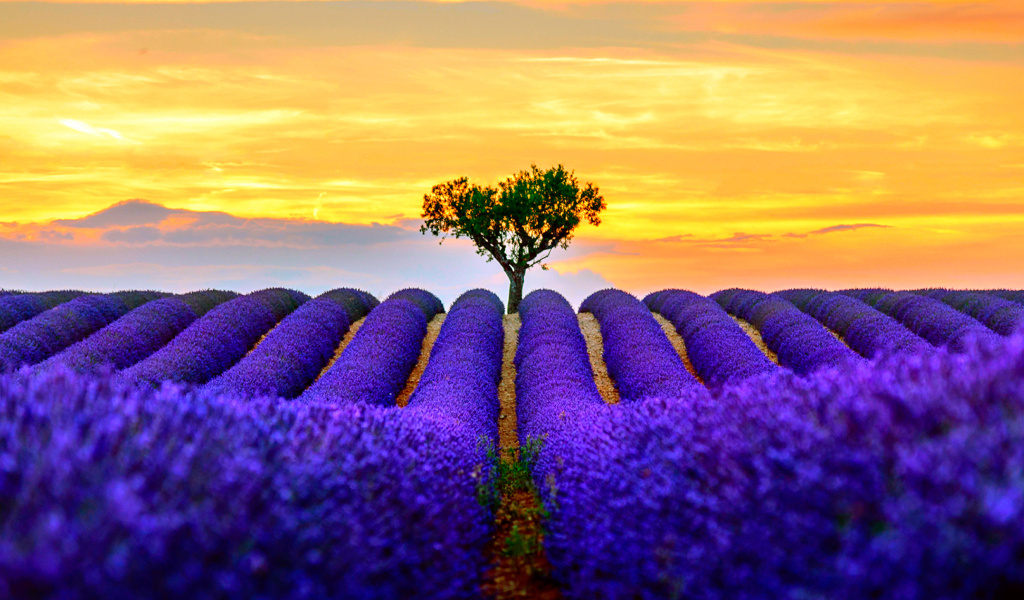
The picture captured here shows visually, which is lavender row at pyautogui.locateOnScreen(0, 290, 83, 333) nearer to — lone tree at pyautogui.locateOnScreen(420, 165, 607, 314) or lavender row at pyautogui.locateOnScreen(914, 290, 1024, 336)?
lone tree at pyautogui.locateOnScreen(420, 165, 607, 314)

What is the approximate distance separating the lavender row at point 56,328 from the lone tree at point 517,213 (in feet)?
32.1

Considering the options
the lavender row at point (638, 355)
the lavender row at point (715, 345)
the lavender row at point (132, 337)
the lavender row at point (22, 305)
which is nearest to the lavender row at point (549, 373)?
the lavender row at point (638, 355)

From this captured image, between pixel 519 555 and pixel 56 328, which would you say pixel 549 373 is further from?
pixel 56 328

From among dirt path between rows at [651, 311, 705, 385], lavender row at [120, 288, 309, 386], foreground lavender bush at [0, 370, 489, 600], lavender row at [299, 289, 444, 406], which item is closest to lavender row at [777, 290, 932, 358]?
dirt path between rows at [651, 311, 705, 385]

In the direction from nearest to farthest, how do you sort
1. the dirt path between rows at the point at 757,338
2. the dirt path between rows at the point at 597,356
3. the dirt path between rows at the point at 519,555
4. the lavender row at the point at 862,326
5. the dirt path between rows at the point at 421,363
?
the dirt path between rows at the point at 519,555, the dirt path between rows at the point at 421,363, the dirt path between rows at the point at 597,356, the lavender row at the point at 862,326, the dirt path between rows at the point at 757,338

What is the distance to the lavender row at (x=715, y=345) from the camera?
1337 centimetres

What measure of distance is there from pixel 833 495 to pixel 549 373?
Answer: 9.40 meters

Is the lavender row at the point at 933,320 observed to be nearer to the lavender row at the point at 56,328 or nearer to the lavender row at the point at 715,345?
the lavender row at the point at 715,345

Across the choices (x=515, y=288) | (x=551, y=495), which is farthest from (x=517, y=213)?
(x=551, y=495)

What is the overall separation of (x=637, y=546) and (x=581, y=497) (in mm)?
1108

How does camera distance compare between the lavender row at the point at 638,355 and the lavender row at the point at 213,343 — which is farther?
the lavender row at the point at 213,343

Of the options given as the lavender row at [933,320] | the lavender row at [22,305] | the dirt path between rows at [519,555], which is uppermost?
the lavender row at [933,320]

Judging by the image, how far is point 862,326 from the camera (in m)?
16.8

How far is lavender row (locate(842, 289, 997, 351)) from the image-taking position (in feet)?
50.6
